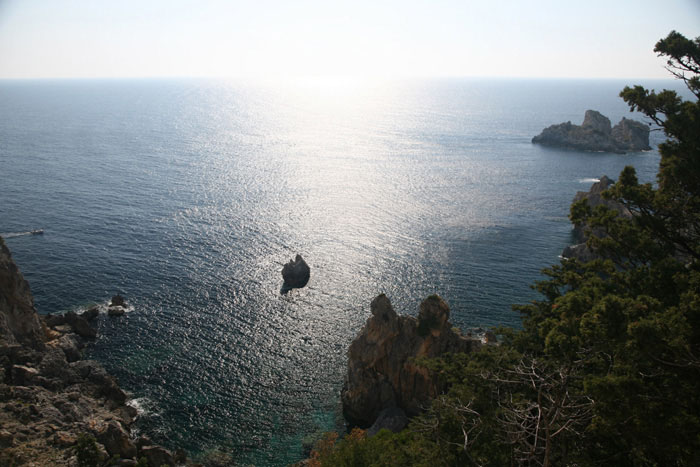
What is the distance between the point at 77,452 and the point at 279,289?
134ft

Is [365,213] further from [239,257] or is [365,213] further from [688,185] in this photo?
[688,185]

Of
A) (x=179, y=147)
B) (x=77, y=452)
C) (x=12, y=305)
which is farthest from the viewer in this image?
(x=179, y=147)

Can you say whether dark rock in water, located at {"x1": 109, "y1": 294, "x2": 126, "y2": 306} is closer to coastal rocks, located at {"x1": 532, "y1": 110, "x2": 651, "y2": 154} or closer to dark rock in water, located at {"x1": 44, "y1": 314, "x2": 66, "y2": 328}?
dark rock in water, located at {"x1": 44, "y1": 314, "x2": 66, "y2": 328}

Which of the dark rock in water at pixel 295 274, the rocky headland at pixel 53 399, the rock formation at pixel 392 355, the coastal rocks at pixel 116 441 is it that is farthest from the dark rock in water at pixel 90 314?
the rock formation at pixel 392 355

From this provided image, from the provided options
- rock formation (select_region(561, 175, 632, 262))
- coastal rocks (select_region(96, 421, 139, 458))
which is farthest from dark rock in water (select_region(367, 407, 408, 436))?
rock formation (select_region(561, 175, 632, 262))

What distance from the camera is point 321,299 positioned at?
72438mm

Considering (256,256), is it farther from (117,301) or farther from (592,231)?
(592,231)

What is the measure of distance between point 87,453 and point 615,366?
36.4 meters

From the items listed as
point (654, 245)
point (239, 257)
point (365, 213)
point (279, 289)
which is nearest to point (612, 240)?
point (654, 245)

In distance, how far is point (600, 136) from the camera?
17800 cm

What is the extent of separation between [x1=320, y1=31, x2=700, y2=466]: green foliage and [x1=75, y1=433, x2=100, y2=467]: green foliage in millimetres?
17520

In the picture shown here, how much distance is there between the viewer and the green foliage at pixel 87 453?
116 ft

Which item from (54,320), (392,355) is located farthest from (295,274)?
(54,320)

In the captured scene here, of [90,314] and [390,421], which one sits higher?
[90,314]
